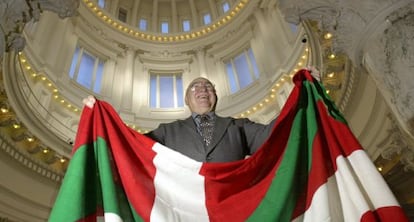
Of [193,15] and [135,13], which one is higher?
[135,13]

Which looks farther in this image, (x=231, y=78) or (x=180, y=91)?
(x=180, y=91)

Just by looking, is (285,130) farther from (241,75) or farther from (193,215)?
(241,75)

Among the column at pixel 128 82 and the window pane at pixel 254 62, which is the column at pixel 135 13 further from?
the window pane at pixel 254 62

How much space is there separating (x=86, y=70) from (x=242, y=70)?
21.2ft

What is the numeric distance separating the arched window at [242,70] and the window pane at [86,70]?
5701 millimetres

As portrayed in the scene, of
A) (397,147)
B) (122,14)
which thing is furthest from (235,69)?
(397,147)

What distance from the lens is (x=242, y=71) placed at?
14.9m

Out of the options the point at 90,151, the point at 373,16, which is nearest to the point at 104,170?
the point at 90,151

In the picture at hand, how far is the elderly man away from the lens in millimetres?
2555

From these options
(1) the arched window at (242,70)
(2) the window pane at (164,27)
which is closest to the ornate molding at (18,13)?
(1) the arched window at (242,70)

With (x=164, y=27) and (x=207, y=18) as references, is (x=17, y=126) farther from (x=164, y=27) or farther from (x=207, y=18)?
(x=207, y=18)

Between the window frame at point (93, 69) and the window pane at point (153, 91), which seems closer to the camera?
the window frame at point (93, 69)

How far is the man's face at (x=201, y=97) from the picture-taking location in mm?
2900

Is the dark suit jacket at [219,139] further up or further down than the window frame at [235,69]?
further down
